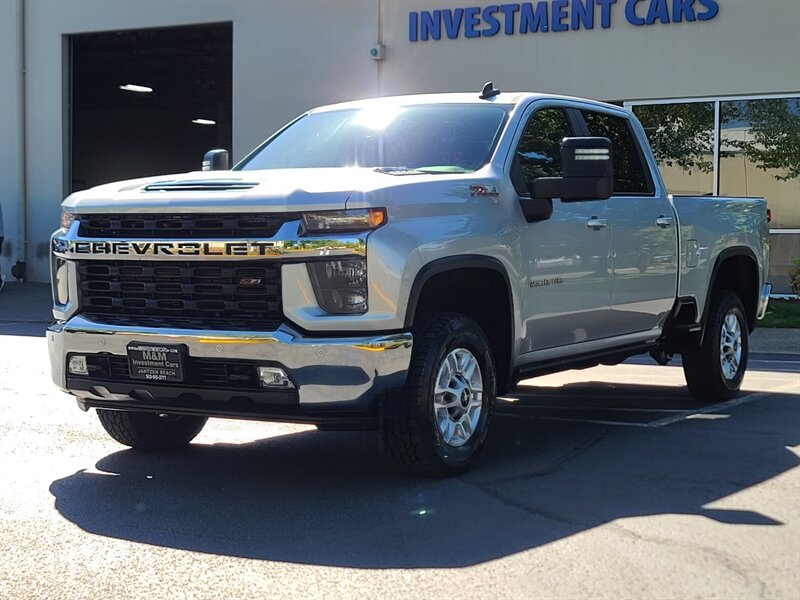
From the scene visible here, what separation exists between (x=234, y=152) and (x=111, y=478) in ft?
49.3

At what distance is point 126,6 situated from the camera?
21.4 m

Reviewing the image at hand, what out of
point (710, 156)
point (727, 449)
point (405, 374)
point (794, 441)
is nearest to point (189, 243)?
point (405, 374)

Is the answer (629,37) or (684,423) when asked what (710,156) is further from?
(684,423)

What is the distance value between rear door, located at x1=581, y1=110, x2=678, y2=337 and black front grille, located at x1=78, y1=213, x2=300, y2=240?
8.74 ft

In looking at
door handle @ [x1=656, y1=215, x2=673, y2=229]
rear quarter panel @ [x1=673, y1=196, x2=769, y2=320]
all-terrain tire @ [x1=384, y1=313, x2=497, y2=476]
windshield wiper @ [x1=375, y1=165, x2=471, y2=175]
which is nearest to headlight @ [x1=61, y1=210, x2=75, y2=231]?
windshield wiper @ [x1=375, y1=165, x2=471, y2=175]

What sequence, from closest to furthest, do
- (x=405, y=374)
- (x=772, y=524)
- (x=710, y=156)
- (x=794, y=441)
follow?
(x=772, y=524)
(x=405, y=374)
(x=794, y=441)
(x=710, y=156)

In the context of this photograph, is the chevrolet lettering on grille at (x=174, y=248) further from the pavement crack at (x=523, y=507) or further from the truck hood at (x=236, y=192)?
the pavement crack at (x=523, y=507)

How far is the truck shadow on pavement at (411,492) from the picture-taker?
4.70 metres

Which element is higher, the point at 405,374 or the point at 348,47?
the point at 348,47

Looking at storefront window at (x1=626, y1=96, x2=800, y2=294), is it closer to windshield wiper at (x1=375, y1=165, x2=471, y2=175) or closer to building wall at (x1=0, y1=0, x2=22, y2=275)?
windshield wiper at (x1=375, y1=165, x2=471, y2=175)

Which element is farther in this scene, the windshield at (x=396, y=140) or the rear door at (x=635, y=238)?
the rear door at (x=635, y=238)

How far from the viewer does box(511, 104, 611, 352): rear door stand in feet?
20.7

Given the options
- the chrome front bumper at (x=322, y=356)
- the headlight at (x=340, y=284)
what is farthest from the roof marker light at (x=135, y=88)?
the headlight at (x=340, y=284)

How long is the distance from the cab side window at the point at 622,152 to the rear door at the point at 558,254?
0.42 m
